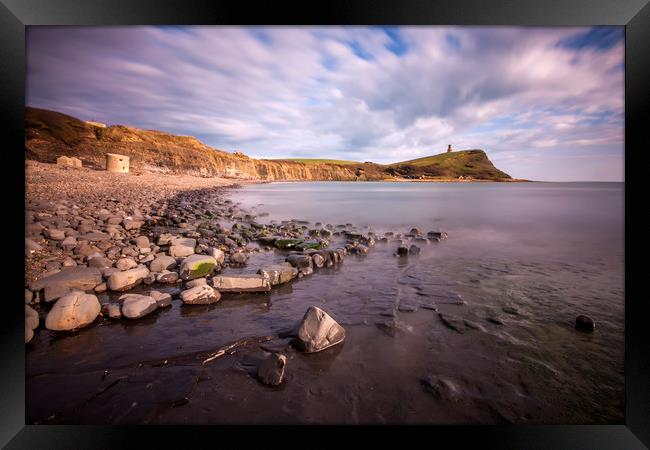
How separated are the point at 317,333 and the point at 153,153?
186ft

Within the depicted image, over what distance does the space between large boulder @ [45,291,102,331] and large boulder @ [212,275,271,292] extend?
1.44 m

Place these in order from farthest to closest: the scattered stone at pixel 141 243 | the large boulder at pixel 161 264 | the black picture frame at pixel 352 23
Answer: the scattered stone at pixel 141 243
the large boulder at pixel 161 264
the black picture frame at pixel 352 23

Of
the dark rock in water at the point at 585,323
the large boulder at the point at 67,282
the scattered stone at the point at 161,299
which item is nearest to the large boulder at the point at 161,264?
the large boulder at the point at 67,282

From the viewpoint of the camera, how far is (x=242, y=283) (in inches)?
171

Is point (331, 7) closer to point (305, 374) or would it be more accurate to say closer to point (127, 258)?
point (305, 374)

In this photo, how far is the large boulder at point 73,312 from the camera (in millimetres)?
3080

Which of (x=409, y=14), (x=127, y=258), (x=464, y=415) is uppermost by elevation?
(x=409, y=14)

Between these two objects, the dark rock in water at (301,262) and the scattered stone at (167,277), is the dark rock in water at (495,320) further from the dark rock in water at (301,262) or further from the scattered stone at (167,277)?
the scattered stone at (167,277)

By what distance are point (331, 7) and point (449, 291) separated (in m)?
4.19

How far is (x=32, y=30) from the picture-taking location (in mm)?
2152

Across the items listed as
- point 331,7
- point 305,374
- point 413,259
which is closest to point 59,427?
point 305,374

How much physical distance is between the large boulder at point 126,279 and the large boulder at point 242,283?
125 centimetres

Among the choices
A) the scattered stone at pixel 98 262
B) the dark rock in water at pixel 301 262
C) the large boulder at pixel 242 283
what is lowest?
the large boulder at pixel 242 283

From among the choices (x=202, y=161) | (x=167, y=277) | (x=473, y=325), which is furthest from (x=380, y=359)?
(x=202, y=161)
